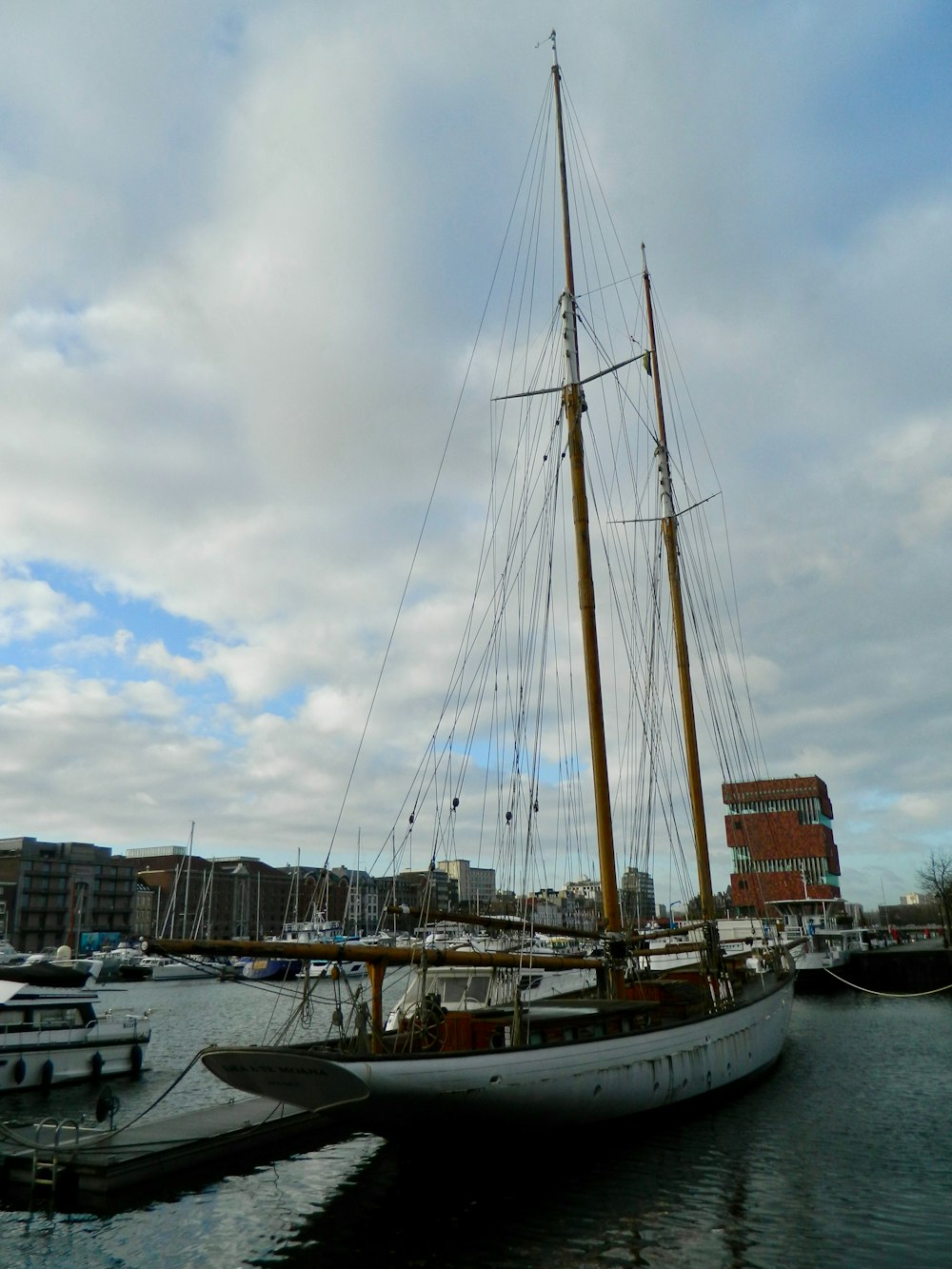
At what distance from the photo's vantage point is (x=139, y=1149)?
17.8 metres

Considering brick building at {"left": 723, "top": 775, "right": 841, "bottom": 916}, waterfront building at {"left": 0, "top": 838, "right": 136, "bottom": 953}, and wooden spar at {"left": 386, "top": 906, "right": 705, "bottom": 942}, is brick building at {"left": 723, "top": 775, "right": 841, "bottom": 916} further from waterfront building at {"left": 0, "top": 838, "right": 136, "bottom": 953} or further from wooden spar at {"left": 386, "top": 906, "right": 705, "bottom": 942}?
waterfront building at {"left": 0, "top": 838, "right": 136, "bottom": 953}

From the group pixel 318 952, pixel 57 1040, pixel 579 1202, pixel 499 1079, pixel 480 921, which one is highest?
pixel 480 921

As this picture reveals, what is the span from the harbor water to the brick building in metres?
91.6

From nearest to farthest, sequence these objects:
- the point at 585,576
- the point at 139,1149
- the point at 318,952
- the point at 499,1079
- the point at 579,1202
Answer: the point at 579,1202
the point at 499,1079
the point at 318,952
the point at 139,1149
the point at 585,576

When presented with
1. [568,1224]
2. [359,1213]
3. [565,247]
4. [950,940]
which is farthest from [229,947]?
[950,940]

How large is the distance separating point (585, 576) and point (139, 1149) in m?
18.5

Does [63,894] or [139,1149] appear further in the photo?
[63,894]

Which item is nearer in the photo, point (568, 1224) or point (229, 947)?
point (568, 1224)

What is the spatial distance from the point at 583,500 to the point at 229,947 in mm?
16912

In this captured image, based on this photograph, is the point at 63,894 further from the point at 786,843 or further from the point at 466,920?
the point at 466,920

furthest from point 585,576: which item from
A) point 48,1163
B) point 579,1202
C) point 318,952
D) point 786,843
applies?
point 786,843

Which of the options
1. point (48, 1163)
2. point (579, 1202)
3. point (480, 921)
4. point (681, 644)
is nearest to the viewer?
point (579, 1202)

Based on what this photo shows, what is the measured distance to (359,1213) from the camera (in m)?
15.6

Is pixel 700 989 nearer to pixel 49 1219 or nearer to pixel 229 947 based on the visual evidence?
pixel 229 947
